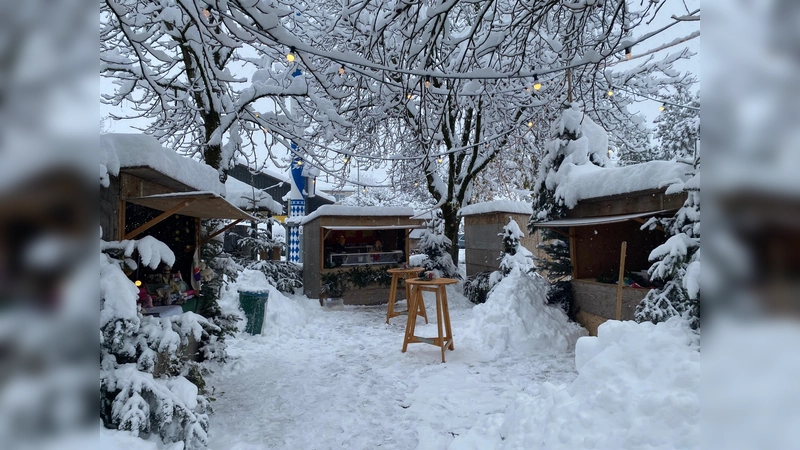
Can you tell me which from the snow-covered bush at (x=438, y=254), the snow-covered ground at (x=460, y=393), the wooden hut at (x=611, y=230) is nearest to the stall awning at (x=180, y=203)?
the snow-covered ground at (x=460, y=393)

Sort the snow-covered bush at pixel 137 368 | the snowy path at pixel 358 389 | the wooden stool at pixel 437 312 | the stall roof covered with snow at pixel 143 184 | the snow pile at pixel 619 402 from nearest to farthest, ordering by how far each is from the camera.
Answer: the snow pile at pixel 619 402 → the snow-covered bush at pixel 137 368 → the stall roof covered with snow at pixel 143 184 → the snowy path at pixel 358 389 → the wooden stool at pixel 437 312

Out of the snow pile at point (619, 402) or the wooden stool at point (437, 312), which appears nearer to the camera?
the snow pile at point (619, 402)

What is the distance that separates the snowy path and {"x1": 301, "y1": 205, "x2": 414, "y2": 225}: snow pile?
383cm

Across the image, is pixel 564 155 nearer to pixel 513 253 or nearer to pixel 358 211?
pixel 513 253

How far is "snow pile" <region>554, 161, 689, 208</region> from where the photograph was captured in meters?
5.49

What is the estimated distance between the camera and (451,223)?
40.9 feet

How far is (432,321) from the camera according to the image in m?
9.24

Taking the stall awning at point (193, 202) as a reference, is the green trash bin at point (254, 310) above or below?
below

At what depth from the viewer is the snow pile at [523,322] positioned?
265 inches

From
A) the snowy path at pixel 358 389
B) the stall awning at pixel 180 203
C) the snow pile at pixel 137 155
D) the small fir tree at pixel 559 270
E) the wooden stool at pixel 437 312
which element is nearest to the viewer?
the snow pile at pixel 137 155

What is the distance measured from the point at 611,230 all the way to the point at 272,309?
6691 millimetres

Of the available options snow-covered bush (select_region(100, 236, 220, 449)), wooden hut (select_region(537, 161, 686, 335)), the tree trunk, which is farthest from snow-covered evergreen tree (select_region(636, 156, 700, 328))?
the tree trunk

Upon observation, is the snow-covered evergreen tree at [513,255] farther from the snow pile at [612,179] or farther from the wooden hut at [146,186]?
the wooden hut at [146,186]
